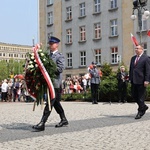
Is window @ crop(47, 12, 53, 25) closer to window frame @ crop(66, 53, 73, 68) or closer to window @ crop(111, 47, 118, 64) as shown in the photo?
window frame @ crop(66, 53, 73, 68)

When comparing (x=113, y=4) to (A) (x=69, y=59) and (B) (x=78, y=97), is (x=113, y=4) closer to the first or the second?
(A) (x=69, y=59)

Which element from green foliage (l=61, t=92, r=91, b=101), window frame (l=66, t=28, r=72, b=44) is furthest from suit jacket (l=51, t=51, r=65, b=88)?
window frame (l=66, t=28, r=72, b=44)

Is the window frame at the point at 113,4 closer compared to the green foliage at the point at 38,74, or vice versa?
the green foliage at the point at 38,74

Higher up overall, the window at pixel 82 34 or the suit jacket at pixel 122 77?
the window at pixel 82 34

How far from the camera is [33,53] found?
7922 mm

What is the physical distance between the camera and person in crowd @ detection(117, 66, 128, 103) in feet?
59.2

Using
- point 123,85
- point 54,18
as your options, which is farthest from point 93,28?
point 123,85

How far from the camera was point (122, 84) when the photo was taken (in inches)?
716

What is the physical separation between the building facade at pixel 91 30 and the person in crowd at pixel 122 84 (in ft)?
77.6

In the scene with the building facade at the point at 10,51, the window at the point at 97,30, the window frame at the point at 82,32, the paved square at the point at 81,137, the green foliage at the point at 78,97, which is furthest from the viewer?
the building facade at the point at 10,51

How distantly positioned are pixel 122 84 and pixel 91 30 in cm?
3039

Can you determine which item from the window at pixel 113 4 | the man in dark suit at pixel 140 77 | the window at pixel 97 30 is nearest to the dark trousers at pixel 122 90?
the man in dark suit at pixel 140 77

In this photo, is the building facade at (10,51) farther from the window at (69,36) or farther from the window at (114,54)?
the window at (114,54)

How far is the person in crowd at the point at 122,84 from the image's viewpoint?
59.2 feet
